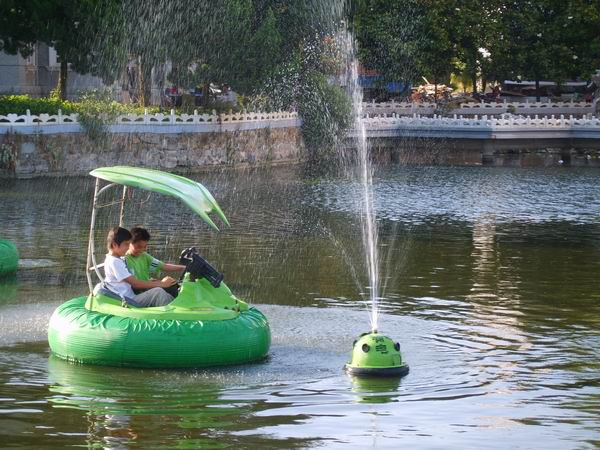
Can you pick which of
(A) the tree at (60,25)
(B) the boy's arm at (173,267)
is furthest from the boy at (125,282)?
(A) the tree at (60,25)

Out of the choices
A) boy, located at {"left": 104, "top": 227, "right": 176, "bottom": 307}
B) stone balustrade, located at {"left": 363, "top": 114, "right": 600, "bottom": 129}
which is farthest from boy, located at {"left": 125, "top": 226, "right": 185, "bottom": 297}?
stone balustrade, located at {"left": 363, "top": 114, "right": 600, "bottom": 129}

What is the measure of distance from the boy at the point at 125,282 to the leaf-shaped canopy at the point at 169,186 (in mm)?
642

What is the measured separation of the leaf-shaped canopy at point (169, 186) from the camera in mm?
14766

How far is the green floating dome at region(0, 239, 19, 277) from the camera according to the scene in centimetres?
2131

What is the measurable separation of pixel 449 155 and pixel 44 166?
2088cm

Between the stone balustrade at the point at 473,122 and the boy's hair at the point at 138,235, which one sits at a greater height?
the stone balustrade at the point at 473,122

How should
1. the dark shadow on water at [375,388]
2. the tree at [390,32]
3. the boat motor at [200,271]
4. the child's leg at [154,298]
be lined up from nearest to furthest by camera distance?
the dark shadow on water at [375,388] → the boat motor at [200,271] → the child's leg at [154,298] → the tree at [390,32]

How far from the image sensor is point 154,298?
15.0 meters

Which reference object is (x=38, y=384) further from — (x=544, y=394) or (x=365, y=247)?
(x=365, y=247)

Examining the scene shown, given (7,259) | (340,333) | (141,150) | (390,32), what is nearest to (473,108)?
(390,32)

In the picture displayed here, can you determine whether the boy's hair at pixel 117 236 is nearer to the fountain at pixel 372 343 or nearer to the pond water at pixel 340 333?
the pond water at pixel 340 333

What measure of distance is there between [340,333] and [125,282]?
3.19 m

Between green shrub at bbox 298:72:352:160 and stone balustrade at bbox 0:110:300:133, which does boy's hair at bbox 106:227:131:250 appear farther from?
green shrub at bbox 298:72:352:160

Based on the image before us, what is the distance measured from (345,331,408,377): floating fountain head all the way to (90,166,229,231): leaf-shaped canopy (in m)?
2.15
